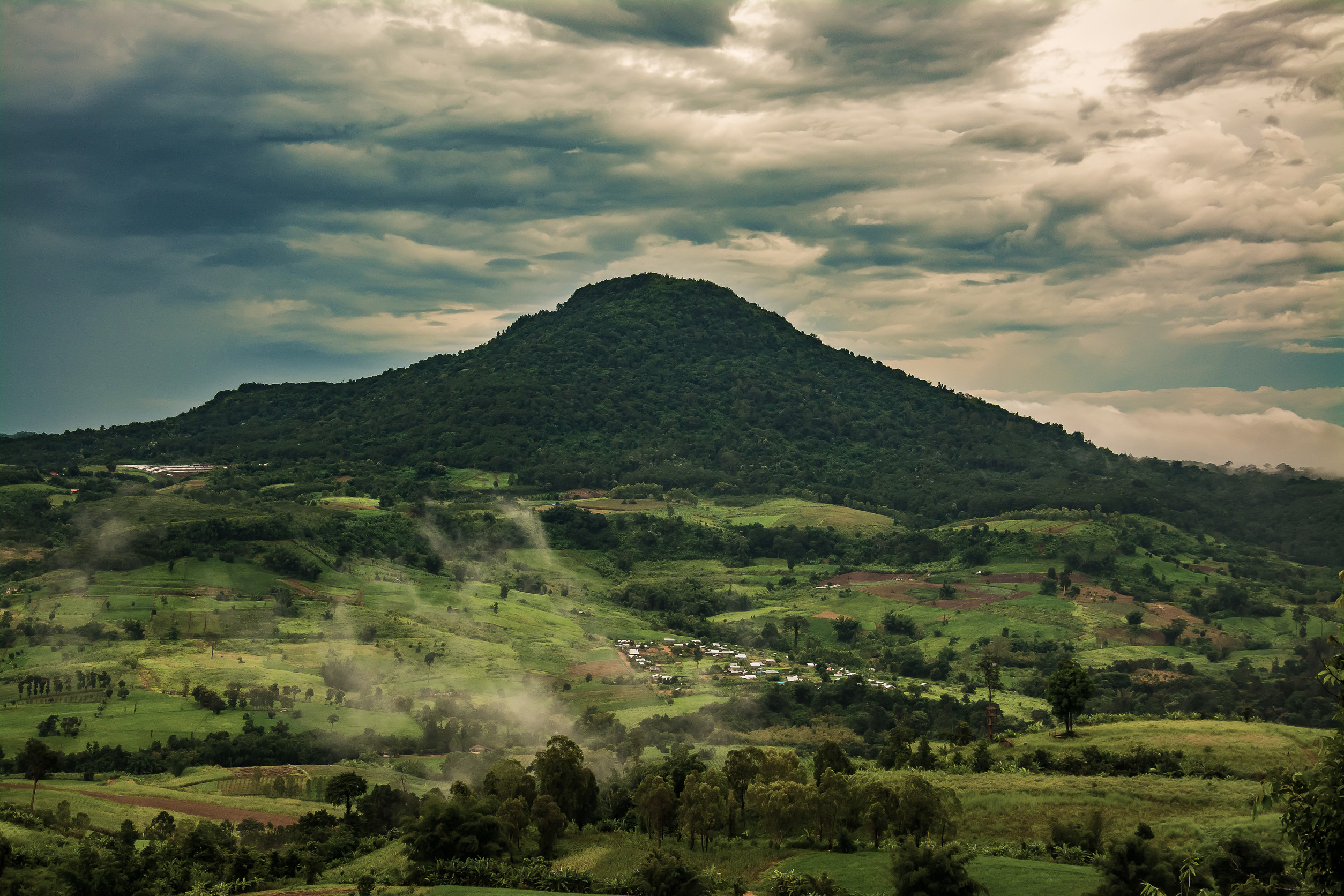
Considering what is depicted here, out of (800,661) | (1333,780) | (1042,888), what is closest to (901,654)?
(800,661)

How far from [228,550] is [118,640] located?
26.1m

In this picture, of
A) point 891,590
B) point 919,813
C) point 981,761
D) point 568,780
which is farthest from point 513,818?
point 891,590

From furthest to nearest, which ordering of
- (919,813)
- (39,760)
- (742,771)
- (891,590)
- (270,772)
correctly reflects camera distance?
(891,590)
(270,772)
(39,760)
(742,771)
(919,813)

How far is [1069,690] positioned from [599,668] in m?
58.6

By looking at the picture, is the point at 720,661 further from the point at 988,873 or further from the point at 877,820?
the point at 988,873

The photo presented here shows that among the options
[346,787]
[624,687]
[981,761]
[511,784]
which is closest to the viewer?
[511,784]

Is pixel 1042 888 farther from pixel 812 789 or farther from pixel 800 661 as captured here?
pixel 800 661

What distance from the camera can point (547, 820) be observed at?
1900 inches

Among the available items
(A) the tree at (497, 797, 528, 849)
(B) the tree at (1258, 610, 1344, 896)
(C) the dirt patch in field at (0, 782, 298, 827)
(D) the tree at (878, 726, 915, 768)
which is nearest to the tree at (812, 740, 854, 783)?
(D) the tree at (878, 726, 915, 768)

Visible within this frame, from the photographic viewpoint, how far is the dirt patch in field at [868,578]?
152 metres

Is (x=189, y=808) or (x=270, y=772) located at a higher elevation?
(x=189, y=808)

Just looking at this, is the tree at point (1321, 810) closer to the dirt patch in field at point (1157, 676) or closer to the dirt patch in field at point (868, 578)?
the dirt patch in field at point (1157, 676)

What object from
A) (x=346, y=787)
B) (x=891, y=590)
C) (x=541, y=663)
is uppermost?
(x=891, y=590)

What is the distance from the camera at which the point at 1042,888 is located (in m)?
35.3
